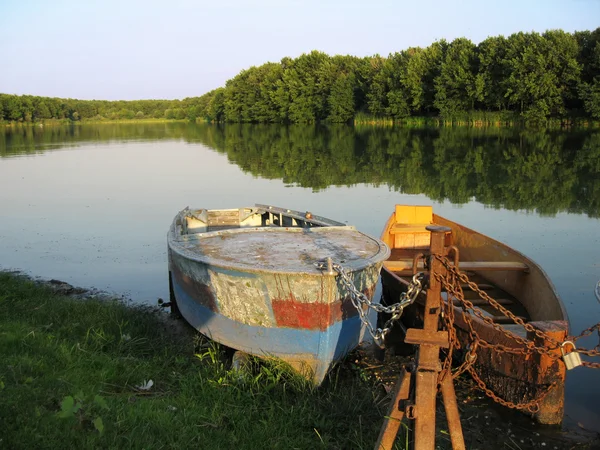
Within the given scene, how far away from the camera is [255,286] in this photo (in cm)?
568

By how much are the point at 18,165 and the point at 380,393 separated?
96.6 feet

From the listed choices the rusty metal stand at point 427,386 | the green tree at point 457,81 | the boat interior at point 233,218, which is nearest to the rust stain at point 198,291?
the rusty metal stand at point 427,386

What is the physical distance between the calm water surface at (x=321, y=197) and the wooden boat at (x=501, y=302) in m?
0.64

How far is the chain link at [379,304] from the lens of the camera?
3.71 meters

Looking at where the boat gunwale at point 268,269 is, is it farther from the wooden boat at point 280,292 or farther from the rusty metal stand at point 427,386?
the rusty metal stand at point 427,386

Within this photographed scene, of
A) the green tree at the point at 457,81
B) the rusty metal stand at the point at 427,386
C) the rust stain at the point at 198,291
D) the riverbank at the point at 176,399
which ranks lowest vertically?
the riverbank at the point at 176,399

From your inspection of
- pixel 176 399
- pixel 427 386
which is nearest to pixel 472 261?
pixel 176 399

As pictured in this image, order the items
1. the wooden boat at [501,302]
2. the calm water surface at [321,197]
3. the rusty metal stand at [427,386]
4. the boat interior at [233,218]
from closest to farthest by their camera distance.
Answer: the rusty metal stand at [427,386] → the wooden boat at [501,302] → the boat interior at [233,218] → the calm water surface at [321,197]

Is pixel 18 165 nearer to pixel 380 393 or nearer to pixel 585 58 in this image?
pixel 380 393

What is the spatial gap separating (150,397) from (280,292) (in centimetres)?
158

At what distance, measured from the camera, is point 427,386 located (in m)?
3.45

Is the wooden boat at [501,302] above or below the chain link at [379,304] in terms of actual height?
below

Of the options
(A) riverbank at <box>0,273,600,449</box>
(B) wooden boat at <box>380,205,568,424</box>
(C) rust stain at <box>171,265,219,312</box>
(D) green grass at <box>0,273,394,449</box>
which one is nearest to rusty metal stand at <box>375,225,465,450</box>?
(B) wooden boat at <box>380,205,568,424</box>

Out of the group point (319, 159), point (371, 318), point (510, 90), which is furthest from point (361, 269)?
point (510, 90)
